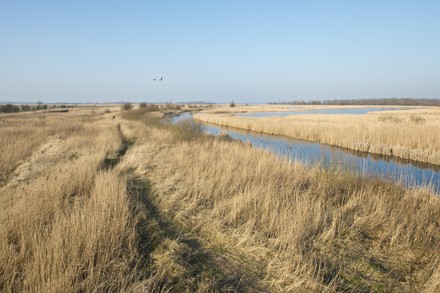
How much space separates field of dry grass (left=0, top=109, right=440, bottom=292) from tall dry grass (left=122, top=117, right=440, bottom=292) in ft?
0.07

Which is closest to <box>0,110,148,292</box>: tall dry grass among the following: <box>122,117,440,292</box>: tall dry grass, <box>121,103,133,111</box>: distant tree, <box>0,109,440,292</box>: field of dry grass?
<box>0,109,440,292</box>: field of dry grass

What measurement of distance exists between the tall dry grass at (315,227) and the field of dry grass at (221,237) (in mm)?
21

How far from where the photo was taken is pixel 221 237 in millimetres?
4410

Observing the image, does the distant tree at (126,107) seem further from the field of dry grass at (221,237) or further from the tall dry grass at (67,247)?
the tall dry grass at (67,247)

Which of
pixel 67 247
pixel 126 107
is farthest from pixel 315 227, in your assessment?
pixel 126 107

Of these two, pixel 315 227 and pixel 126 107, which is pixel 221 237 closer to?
pixel 315 227

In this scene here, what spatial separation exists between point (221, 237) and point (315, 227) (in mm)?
1592

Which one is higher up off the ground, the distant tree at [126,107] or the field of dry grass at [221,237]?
the distant tree at [126,107]

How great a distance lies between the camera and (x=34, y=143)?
52.2ft

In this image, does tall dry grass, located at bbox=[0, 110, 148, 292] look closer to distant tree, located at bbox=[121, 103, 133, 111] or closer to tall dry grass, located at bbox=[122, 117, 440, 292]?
tall dry grass, located at bbox=[122, 117, 440, 292]

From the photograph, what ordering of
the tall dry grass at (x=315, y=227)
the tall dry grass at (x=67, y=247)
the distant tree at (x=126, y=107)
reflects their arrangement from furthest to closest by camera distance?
the distant tree at (x=126, y=107) → the tall dry grass at (x=315, y=227) → the tall dry grass at (x=67, y=247)

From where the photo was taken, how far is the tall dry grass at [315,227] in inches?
139

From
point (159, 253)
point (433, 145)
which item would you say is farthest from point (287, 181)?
point (433, 145)

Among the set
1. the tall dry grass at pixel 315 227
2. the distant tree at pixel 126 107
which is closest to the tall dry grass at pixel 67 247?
the tall dry grass at pixel 315 227
